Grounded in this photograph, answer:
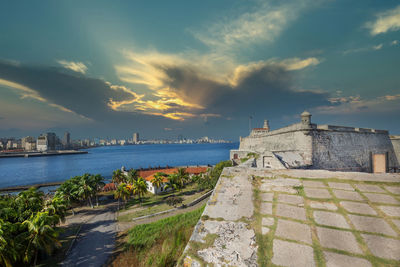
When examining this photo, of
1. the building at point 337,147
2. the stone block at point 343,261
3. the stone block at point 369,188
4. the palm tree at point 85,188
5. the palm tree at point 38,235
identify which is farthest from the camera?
the palm tree at point 85,188

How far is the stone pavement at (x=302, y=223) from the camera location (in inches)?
76.5

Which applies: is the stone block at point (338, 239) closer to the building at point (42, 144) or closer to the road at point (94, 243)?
the road at point (94, 243)

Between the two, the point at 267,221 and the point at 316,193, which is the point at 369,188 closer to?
the point at 316,193

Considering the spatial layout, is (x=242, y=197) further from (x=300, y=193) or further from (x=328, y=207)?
(x=328, y=207)

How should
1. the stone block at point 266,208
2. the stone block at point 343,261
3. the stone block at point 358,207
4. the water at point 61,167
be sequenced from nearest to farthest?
the stone block at point 343,261 → the stone block at point 358,207 → the stone block at point 266,208 → the water at point 61,167

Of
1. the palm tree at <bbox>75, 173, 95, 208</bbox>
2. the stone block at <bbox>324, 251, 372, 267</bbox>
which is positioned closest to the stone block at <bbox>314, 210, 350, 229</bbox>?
the stone block at <bbox>324, 251, 372, 267</bbox>

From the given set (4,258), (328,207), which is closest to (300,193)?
(328,207)

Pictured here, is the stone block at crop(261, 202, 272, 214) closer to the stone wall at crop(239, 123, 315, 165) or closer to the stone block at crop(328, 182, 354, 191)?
the stone block at crop(328, 182, 354, 191)

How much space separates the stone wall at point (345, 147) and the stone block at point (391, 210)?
80.4ft

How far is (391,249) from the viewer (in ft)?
6.55

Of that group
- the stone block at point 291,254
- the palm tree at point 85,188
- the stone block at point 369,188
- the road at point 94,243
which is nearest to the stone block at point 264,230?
the stone block at point 291,254

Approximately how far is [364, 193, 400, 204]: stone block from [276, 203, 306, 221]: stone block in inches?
50.2

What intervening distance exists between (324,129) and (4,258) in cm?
3551

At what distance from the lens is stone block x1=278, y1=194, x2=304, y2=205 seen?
2916mm
